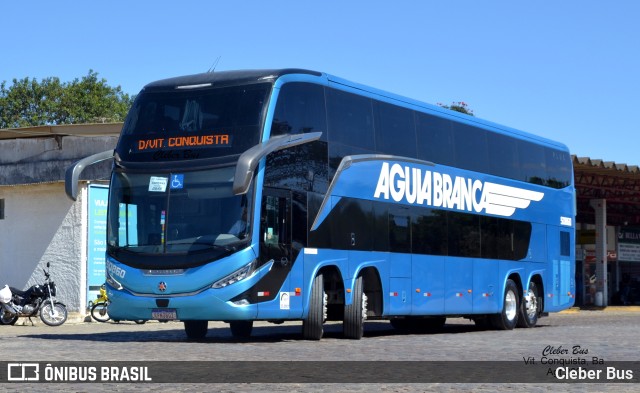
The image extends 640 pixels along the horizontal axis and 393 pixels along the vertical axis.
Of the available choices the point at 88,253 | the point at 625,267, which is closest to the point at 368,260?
the point at 88,253

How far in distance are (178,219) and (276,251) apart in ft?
5.40

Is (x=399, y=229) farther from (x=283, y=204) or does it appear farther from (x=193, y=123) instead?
(x=193, y=123)

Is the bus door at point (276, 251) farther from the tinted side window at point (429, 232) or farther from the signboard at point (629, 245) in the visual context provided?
the signboard at point (629, 245)

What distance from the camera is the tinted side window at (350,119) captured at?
19.5 metres

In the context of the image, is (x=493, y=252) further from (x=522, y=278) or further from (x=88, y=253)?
(x=88, y=253)

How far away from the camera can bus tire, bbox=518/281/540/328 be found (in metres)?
26.7

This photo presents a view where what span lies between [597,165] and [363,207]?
22876mm

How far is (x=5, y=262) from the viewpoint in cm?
3052

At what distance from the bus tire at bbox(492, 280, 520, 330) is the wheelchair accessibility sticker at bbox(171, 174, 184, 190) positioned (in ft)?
33.7

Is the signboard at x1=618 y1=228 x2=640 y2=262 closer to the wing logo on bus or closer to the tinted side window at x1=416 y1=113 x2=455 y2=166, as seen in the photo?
the wing logo on bus

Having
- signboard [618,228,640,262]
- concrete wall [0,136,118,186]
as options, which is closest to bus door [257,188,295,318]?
concrete wall [0,136,118,186]

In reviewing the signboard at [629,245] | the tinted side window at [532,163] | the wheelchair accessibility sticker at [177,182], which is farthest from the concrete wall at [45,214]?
the signboard at [629,245]

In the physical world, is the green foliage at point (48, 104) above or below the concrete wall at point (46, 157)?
above

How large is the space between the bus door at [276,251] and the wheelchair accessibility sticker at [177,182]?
1.33 metres
